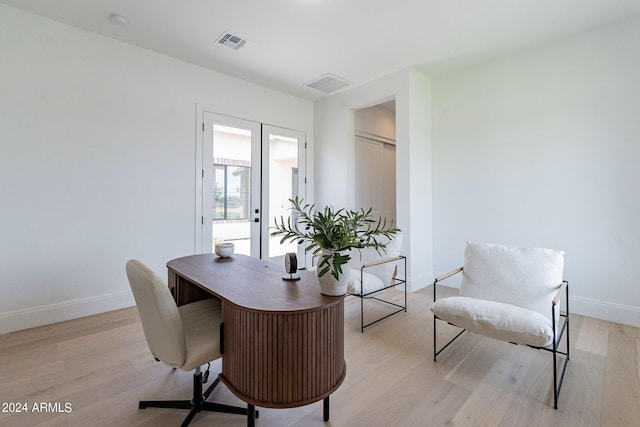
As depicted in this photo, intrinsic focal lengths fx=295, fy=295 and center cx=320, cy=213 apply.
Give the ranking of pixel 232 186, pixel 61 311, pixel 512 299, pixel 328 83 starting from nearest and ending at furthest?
pixel 512 299
pixel 61 311
pixel 232 186
pixel 328 83

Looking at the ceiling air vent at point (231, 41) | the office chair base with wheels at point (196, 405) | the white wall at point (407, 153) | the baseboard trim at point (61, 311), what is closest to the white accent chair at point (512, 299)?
the white wall at point (407, 153)

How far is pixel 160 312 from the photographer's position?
1.37 metres

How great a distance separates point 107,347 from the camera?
247cm

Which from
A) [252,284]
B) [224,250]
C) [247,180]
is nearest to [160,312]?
[252,284]

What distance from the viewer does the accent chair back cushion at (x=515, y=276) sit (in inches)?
86.4

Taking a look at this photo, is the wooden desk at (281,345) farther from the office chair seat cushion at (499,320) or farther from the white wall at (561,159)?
the white wall at (561,159)

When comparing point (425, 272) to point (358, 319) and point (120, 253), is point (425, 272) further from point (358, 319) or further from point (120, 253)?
point (120, 253)

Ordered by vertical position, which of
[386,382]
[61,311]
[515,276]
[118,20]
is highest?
[118,20]

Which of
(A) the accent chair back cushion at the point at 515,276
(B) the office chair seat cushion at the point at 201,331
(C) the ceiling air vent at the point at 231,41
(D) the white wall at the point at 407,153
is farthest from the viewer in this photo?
(D) the white wall at the point at 407,153

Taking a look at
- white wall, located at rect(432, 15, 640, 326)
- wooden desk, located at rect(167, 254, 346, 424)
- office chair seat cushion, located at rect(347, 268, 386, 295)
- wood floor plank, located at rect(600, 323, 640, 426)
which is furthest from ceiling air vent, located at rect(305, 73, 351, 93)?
wood floor plank, located at rect(600, 323, 640, 426)

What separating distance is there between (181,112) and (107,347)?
2.71 meters

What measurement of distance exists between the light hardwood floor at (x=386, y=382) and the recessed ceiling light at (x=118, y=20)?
2.97 meters

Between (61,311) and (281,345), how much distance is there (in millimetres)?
2985

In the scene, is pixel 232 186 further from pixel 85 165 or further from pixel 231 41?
pixel 231 41
